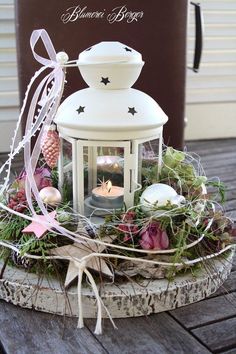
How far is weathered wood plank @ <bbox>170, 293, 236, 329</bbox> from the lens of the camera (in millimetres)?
815

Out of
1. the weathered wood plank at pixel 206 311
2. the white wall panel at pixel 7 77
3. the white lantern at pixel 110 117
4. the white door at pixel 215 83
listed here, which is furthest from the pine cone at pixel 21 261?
the white door at pixel 215 83

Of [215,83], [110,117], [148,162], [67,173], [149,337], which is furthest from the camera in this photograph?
[215,83]

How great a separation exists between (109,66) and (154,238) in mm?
292

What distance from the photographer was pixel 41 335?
77 centimetres

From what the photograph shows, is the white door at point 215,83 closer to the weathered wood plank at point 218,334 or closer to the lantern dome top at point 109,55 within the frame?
the lantern dome top at point 109,55

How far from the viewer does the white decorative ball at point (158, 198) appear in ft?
2.95

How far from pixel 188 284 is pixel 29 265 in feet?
0.85

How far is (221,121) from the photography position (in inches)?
90.1

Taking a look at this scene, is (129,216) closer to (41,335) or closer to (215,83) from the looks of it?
(41,335)

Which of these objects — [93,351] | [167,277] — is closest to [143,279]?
[167,277]

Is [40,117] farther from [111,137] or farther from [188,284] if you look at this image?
[188,284]

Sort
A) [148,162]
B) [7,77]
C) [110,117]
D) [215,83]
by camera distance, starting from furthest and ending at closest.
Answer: [215,83] → [7,77] → [148,162] → [110,117]

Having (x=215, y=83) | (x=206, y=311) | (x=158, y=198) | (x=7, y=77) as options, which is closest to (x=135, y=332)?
(x=206, y=311)

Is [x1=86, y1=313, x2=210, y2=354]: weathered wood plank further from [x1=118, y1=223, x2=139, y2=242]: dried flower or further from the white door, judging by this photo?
the white door
